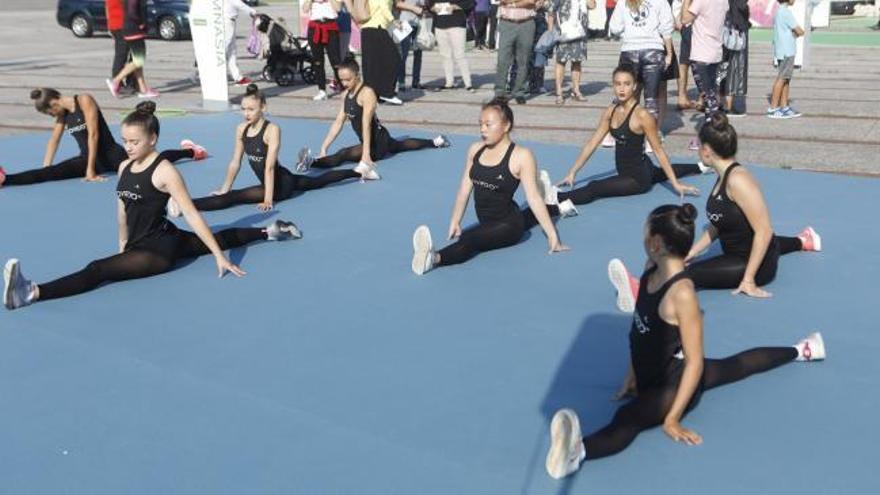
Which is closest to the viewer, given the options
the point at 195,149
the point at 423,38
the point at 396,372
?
the point at 396,372

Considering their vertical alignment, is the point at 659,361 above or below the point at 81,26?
below

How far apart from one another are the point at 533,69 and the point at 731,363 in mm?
12250

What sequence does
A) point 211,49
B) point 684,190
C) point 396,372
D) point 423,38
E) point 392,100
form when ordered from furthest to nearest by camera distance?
point 423,38
point 392,100
point 211,49
point 684,190
point 396,372

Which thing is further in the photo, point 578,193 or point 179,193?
point 578,193

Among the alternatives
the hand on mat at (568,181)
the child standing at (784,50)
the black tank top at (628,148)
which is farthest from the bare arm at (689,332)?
the child standing at (784,50)

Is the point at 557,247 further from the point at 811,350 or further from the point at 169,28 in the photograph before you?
the point at 169,28

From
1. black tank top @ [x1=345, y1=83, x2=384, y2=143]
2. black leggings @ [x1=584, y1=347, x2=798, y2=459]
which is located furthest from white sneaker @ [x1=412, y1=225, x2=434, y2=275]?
black tank top @ [x1=345, y1=83, x2=384, y2=143]

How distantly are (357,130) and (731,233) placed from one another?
5767 mm

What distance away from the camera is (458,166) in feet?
37.3

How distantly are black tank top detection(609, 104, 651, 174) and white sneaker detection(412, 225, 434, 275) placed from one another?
9.18 ft

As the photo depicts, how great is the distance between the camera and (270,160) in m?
9.37

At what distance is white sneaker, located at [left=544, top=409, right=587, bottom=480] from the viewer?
4.39 metres

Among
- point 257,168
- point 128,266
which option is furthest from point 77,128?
point 128,266

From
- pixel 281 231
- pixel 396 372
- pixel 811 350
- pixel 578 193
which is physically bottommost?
pixel 396 372
